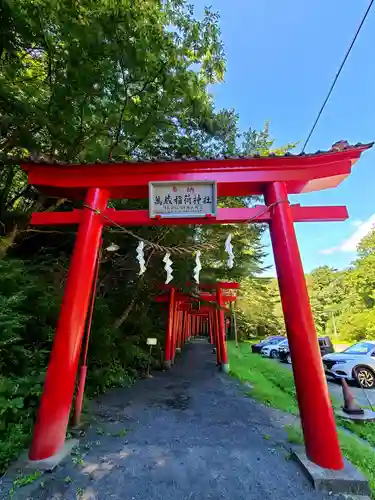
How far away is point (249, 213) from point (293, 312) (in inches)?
59.2

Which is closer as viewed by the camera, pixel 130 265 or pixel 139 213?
pixel 139 213

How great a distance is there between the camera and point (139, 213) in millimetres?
4230

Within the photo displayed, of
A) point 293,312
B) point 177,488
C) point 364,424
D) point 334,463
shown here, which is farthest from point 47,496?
point 364,424

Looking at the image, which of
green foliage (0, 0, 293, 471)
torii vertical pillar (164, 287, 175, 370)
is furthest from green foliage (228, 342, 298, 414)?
green foliage (0, 0, 293, 471)

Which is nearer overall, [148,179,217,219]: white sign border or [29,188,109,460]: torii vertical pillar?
[29,188,109,460]: torii vertical pillar

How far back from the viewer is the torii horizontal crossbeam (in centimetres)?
402

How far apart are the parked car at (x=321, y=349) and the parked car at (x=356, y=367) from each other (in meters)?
2.58

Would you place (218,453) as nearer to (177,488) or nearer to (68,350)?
(177,488)

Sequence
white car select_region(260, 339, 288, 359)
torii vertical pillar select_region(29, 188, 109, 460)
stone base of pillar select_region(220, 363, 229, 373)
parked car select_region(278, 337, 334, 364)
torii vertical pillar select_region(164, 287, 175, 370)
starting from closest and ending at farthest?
torii vertical pillar select_region(29, 188, 109, 460) → stone base of pillar select_region(220, 363, 229, 373) → torii vertical pillar select_region(164, 287, 175, 370) → parked car select_region(278, 337, 334, 364) → white car select_region(260, 339, 288, 359)

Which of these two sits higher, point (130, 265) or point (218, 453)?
point (130, 265)

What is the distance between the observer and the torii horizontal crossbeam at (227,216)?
4016 mm

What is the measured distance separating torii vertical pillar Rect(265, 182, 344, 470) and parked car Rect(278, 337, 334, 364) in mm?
9464

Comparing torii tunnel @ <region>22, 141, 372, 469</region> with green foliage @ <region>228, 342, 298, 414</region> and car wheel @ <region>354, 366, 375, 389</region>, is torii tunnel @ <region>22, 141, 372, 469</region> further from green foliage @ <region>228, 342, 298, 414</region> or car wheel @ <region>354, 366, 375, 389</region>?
car wheel @ <region>354, 366, 375, 389</region>

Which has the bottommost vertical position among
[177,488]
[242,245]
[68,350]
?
[177,488]
